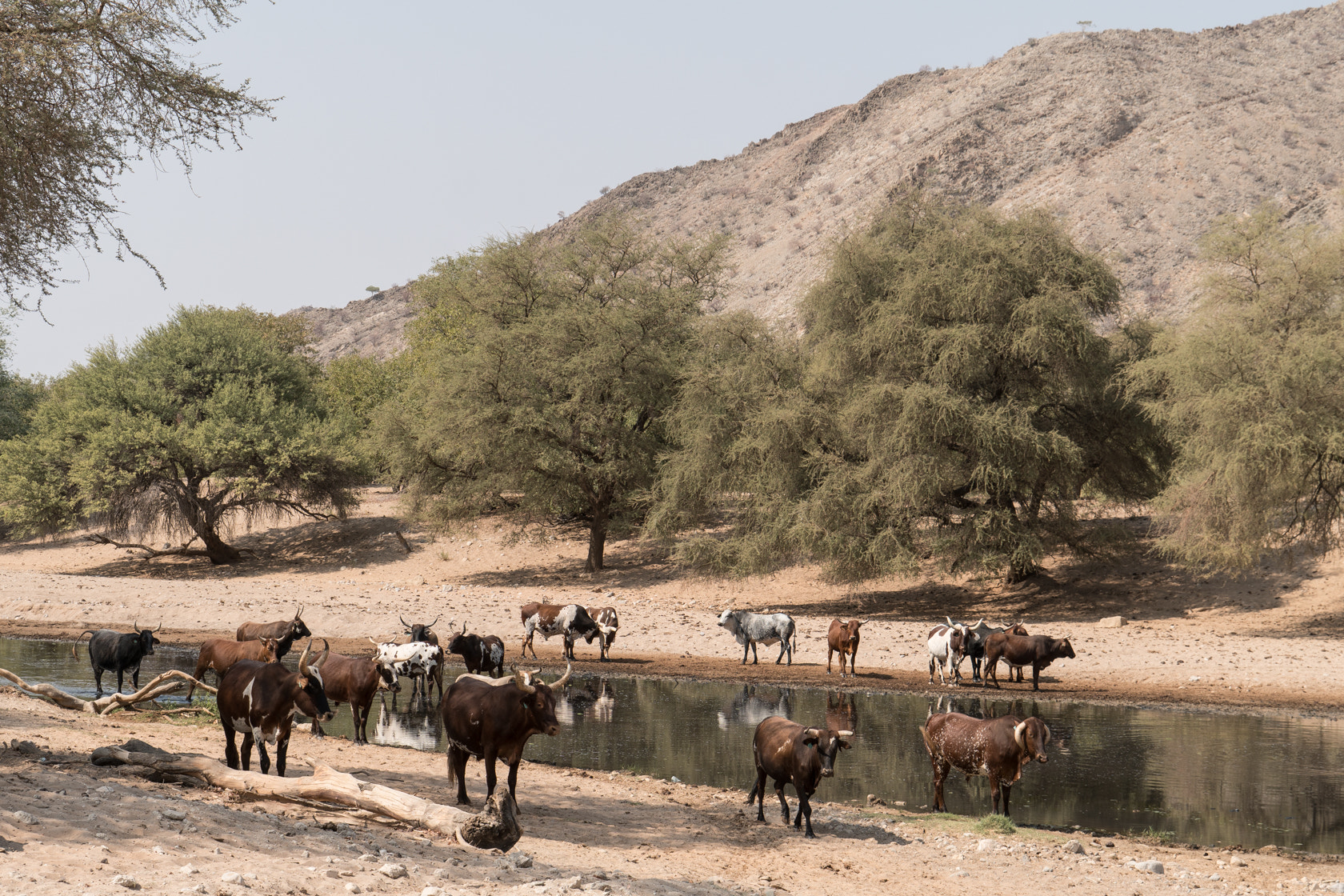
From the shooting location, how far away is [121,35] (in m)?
11.2

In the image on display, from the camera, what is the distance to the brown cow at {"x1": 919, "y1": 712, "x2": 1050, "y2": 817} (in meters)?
11.7

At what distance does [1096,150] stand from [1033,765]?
96084mm

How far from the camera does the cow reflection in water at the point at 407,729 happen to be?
16.1 m

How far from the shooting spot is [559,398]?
4097cm

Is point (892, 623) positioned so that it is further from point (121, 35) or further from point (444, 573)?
point (121, 35)

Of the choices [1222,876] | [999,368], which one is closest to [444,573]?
[999,368]

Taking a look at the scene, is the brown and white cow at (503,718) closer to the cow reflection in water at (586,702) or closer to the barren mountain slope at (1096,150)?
the cow reflection in water at (586,702)

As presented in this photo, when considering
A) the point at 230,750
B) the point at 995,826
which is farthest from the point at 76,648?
the point at 995,826

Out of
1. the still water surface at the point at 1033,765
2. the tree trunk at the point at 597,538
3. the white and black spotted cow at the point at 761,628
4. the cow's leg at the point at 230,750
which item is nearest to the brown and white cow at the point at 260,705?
the cow's leg at the point at 230,750

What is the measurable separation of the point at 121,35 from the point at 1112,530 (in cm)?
3079

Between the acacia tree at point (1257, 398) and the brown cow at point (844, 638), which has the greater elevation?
the acacia tree at point (1257, 398)

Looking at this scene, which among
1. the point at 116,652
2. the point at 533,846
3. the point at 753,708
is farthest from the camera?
the point at 753,708

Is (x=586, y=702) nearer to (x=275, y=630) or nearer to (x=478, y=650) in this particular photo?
(x=478, y=650)

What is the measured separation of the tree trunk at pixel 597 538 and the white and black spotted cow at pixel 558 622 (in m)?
15.8
